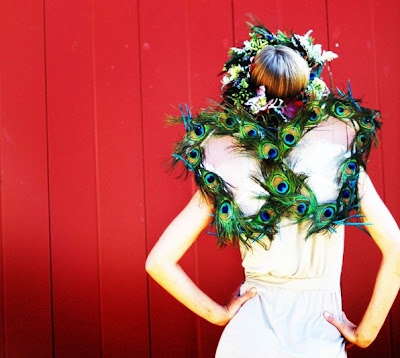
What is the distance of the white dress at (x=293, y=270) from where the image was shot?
1931 millimetres

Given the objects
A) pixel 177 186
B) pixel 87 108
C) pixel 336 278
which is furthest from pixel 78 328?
pixel 336 278

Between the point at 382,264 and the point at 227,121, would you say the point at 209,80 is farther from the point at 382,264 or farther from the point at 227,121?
the point at 382,264

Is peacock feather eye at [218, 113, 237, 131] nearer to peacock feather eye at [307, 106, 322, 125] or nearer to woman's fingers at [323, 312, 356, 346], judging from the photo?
peacock feather eye at [307, 106, 322, 125]

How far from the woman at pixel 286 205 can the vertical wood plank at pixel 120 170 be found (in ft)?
3.40

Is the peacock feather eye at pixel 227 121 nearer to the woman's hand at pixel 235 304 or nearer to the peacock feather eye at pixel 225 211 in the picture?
the peacock feather eye at pixel 225 211

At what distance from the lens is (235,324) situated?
6.63ft

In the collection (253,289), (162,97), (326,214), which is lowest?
(253,289)

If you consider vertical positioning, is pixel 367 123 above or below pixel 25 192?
above

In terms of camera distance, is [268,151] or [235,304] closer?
[268,151]

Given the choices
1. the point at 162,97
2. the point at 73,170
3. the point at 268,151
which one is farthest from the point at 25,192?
the point at 268,151

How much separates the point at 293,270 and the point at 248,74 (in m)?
0.59

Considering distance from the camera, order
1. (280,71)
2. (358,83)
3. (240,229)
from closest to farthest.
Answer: (280,71) → (240,229) → (358,83)

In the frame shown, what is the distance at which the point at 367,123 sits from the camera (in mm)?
2016

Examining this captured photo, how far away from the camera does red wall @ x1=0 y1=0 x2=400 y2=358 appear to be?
3.05 m
